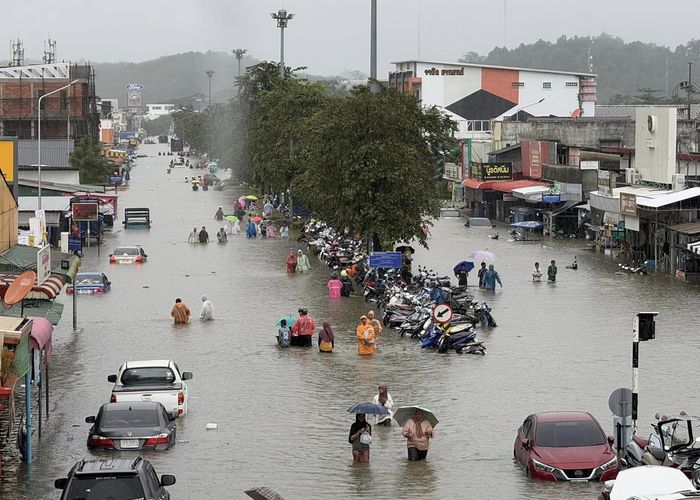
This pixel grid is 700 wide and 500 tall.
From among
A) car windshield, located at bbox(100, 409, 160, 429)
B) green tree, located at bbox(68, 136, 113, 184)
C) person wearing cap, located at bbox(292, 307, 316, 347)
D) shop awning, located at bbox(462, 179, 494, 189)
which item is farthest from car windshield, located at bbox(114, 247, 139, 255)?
green tree, located at bbox(68, 136, 113, 184)

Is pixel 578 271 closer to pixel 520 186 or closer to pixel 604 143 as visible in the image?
pixel 520 186

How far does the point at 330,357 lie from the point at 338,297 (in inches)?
511

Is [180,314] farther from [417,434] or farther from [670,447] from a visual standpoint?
[670,447]

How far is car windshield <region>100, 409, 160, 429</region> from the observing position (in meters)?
23.4

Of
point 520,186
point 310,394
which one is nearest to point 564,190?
point 520,186

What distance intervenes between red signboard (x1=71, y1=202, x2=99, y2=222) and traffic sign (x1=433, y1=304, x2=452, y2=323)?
1285 inches

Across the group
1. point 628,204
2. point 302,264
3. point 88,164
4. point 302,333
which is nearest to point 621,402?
point 302,333

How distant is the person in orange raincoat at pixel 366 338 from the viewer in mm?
35219

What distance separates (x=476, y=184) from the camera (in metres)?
96.2

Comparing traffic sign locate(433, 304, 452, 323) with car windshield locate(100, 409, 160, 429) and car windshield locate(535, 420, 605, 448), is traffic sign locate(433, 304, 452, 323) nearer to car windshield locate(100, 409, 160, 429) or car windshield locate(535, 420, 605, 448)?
car windshield locate(100, 409, 160, 429)

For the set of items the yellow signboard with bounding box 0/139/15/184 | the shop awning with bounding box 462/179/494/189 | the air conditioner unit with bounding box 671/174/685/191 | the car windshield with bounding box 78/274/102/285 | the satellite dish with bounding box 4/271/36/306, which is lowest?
the car windshield with bounding box 78/274/102/285

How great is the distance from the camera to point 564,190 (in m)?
79.8

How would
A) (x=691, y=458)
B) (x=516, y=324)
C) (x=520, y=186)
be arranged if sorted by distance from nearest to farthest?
(x=691, y=458) < (x=516, y=324) < (x=520, y=186)

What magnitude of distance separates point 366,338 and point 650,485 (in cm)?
1967
